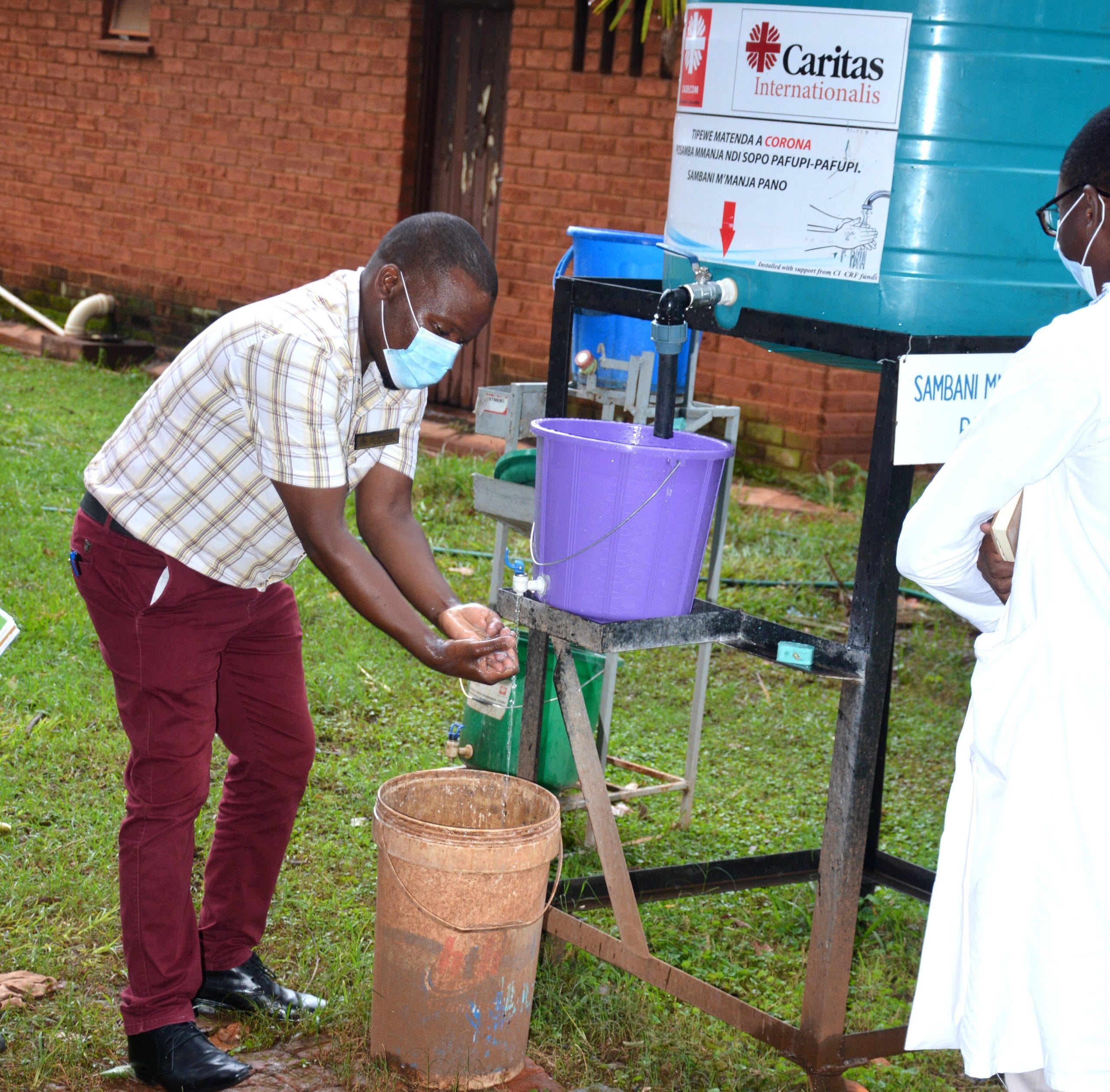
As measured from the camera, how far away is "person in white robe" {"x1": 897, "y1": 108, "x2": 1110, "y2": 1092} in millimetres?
2338

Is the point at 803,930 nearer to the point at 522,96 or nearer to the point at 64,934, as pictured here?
the point at 64,934

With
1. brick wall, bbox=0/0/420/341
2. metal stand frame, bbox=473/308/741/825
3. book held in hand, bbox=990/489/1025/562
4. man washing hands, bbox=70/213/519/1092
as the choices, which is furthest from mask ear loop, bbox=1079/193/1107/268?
brick wall, bbox=0/0/420/341

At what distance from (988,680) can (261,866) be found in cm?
189

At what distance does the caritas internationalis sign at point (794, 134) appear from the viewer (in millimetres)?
2963

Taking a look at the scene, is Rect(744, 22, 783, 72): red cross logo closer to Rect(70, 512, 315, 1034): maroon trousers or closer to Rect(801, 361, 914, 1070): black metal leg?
Rect(801, 361, 914, 1070): black metal leg

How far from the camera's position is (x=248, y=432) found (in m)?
3.10

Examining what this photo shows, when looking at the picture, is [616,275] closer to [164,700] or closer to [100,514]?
[100,514]

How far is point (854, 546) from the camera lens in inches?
297

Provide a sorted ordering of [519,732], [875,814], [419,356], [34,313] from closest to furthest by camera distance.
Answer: [419,356] < [875,814] < [519,732] < [34,313]

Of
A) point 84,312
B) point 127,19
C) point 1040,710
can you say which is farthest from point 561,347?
point 127,19

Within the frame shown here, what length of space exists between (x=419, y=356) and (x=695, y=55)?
951 millimetres

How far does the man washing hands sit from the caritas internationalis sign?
58 cm

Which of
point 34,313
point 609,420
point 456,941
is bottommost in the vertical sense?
point 456,941

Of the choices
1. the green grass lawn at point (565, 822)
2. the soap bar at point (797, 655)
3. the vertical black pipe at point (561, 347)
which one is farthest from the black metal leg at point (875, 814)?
the vertical black pipe at point (561, 347)
